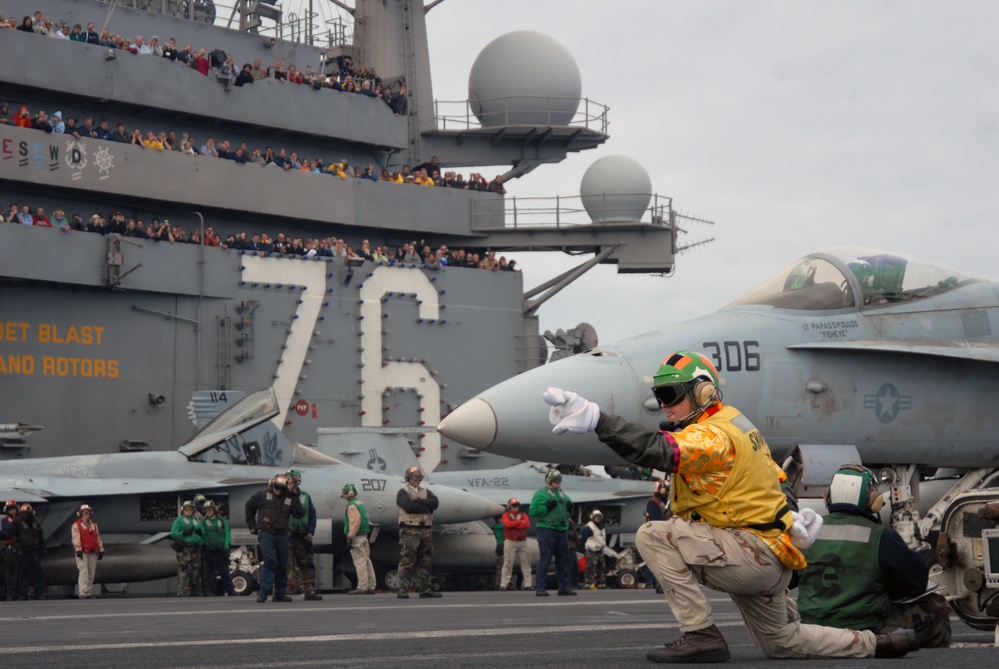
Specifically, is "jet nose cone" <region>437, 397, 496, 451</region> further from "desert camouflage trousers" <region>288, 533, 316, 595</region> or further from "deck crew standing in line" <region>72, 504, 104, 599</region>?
"deck crew standing in line" <region>72, 504, 104, 599</region>

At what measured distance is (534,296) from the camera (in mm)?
31953

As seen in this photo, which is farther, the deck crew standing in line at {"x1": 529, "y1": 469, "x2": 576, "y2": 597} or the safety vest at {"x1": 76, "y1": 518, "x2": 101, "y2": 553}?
the safety vest at {"x1": 76, "y1": 518, "x2": 101, "y2": 553}

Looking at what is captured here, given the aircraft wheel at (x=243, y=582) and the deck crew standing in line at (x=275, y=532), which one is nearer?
the deck crew standing in line at (x=275, y=532)

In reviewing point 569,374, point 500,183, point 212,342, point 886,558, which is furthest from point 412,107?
point 886,558

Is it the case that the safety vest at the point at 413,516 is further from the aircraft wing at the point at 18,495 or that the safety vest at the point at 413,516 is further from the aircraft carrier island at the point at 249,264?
the aircraft wing at the point at 18,495

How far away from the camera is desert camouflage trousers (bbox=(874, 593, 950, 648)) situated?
722 centimetres

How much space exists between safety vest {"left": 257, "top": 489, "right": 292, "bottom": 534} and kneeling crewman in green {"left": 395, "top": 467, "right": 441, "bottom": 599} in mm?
1647

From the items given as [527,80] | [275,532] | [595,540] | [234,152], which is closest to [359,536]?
[275,532]

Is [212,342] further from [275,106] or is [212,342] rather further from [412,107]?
[412,107]

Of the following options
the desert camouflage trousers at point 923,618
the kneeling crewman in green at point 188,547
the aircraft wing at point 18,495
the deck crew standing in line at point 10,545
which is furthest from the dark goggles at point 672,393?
the aircraft wing at point 18,495

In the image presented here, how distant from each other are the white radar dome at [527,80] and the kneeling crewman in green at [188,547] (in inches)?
578

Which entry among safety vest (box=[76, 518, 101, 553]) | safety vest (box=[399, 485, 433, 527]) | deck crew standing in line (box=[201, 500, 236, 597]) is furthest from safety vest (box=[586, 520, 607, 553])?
safety vest (box=[76, 518, 101, 553])

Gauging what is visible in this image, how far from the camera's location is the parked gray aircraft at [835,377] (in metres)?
10.0

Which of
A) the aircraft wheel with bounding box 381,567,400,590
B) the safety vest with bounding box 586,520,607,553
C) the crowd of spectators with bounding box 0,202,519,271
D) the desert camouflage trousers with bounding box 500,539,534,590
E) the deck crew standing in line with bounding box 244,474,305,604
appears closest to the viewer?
the deck crew standing in line with bounding box 244,474,305,604
